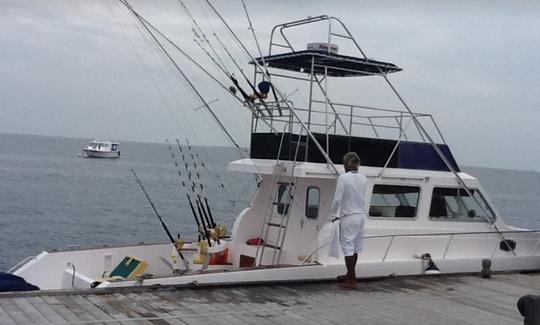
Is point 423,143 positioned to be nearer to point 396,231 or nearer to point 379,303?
point 396,231

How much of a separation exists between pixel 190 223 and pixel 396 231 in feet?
87.3

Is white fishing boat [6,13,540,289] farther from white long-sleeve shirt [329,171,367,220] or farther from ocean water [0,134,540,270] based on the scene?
ocean water [0,134,540,270]

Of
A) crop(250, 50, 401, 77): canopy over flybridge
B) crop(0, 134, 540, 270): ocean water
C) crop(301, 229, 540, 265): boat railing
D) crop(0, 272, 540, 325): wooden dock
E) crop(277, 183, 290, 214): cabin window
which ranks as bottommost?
crop(0, 134, 540, 270): ocean water

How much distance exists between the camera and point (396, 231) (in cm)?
1013

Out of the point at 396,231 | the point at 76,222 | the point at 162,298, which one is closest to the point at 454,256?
the point at 396,231

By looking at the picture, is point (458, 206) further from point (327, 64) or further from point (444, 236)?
point (327, 64)

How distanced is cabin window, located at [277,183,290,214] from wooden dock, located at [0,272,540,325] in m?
1.98

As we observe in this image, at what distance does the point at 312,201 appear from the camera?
10148mm

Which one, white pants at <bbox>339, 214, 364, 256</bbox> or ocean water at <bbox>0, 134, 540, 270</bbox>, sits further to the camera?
ocean water at <bbox>0, 134, 540, 270</bbox>

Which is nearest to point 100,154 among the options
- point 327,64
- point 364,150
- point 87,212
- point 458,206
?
point 87,212

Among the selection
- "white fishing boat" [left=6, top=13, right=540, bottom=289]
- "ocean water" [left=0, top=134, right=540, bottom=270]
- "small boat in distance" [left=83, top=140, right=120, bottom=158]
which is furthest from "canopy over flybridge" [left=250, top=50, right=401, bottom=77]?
"small boat in distance" [left=83, top=140, right=120, bottom=158]

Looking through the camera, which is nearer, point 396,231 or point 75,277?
point 75,277

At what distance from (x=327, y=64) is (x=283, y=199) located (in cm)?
219

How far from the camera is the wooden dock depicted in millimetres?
6559
